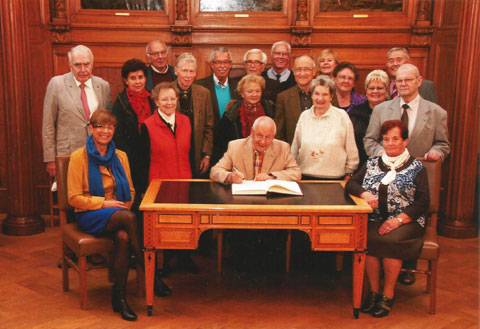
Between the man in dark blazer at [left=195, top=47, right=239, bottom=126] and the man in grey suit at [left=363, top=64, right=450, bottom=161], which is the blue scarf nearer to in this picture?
the man in dark blazer at [left=195, top=47, right=239, bottom=126]

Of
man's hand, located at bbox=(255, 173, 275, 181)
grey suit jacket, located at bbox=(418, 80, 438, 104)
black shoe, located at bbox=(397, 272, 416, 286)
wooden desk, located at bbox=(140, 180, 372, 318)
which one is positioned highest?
grey suit jacket, located at bbox=(418, 80, 438, 104)

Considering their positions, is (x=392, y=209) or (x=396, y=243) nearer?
(x=396, y=243)

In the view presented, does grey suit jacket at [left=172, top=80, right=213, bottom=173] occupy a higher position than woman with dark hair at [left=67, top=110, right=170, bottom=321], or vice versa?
grey suit jacket at [left=172, top=80, right=213, bottom=173]

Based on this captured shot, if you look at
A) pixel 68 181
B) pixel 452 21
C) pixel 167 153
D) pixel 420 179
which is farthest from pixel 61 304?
pixel 452 21

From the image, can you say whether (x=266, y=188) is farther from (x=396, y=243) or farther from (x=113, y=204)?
(x=113, y=204)

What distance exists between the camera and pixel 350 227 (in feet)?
11.6

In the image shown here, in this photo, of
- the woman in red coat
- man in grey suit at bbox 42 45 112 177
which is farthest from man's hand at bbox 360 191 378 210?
man in grey suit at bbox 42 45 112 177

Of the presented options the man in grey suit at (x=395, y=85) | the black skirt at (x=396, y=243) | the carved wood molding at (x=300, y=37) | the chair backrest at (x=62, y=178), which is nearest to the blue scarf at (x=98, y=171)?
the chair backrest at (x=62, y=178)

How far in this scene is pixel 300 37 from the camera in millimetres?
6078

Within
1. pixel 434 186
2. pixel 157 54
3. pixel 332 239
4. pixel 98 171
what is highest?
pixel 157 54

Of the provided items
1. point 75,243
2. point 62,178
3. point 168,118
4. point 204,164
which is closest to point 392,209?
point 204,164

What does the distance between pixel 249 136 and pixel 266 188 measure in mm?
625

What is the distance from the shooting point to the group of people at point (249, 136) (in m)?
3.79

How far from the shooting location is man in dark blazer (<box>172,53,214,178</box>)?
4703 millimetres
